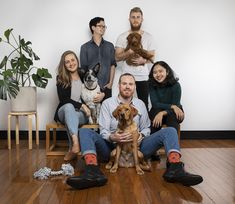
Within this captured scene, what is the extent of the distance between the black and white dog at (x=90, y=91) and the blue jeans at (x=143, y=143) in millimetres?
719

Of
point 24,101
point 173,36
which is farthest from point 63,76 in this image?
point 173,36

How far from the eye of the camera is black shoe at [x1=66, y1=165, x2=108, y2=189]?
2.51 m

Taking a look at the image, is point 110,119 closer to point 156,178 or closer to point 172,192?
point 156,178

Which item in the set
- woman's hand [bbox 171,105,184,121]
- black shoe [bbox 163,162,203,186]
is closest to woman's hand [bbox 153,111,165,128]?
woman's hand [bbox 171,105,184,121]

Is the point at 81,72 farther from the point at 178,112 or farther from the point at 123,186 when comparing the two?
the point at 123,186

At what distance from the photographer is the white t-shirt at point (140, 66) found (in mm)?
4352

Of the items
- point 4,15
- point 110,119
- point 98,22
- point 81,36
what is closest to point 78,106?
point 110,119

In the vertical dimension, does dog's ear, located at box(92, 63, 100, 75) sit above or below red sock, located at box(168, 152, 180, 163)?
above

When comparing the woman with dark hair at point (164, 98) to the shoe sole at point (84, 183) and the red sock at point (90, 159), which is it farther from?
the shoe sole at point (84, 183)

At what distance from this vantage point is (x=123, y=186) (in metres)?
2.67

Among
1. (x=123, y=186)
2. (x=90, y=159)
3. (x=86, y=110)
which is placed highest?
(x=86, y=110)

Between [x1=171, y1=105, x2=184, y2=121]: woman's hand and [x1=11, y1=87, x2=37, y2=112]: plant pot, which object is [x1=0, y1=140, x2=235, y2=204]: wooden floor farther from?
[x1=11, y1=87, x2=37, y2=112]: plant pot

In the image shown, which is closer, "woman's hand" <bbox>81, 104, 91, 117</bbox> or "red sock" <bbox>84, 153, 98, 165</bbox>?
"red sock" <bbox>84, 153, 98, 165</bbox>

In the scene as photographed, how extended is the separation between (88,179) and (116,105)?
2.88ft
